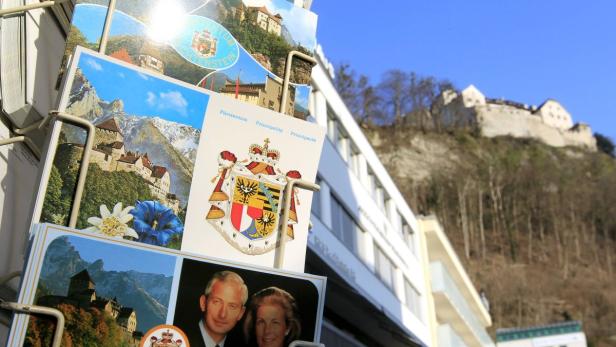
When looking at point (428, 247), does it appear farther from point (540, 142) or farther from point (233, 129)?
point (540, 142)

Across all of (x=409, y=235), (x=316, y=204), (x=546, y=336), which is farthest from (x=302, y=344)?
(x=546, y=336)

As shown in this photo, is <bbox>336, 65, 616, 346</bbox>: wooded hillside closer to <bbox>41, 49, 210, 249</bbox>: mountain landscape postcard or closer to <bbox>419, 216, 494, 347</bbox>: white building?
<bbox>419, 216, 494, 347</bbox>: white building

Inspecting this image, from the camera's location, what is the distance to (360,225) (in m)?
21.2

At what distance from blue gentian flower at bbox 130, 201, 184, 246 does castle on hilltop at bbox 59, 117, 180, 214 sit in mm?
74

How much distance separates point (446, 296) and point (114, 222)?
2527 centimetres

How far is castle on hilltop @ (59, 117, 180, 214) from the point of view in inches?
213

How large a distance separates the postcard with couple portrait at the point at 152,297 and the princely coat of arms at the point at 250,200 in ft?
2.45

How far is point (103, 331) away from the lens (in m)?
4.75

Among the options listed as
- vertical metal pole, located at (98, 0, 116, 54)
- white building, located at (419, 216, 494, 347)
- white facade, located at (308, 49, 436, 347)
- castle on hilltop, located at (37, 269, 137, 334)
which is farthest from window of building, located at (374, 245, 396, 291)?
castle on hilltop, located at (37, 269, 137, 334)

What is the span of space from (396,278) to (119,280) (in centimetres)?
2037

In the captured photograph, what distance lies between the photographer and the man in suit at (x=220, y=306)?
5.11 m

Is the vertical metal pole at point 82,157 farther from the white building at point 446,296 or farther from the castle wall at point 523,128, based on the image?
the castle wall at point 523,128

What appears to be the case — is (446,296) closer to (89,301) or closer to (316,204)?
(316,204)

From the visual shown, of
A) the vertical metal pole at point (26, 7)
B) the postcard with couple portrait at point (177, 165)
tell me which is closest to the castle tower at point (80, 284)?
the postcard with couple portrait at point (177, 165)
